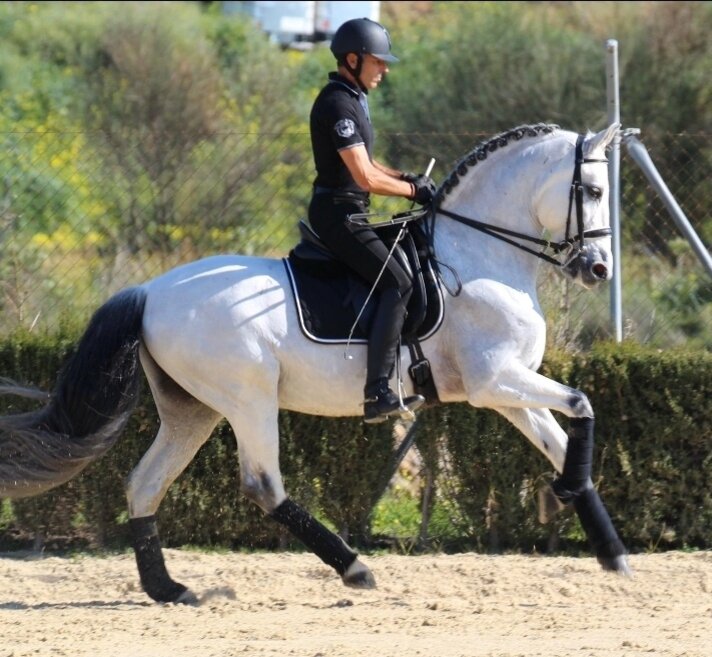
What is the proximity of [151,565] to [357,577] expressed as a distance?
0.98m

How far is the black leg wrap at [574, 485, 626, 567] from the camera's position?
5.69m

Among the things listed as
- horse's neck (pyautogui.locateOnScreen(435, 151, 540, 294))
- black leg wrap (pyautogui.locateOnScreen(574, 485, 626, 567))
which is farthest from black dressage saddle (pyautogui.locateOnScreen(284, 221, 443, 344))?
black leg wrap (pyautogui.locateOnScreen(574, 485, 626, 567))

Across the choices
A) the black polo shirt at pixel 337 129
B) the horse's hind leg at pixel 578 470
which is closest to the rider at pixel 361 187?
the black polo shirt at pixel 337 129

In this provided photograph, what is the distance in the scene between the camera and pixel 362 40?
552cm

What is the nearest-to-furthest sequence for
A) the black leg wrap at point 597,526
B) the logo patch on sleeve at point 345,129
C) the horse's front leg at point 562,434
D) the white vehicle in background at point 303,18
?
the logo patch on sleeve at point 345,129 < the horse's front leg at point 562,434 < the black leg wrap at point 597,526 < the white vehicle in background at point 303,18

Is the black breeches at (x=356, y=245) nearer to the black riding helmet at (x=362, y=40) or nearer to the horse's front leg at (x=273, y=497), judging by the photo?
the black riding helmet at (x=362, y=40)

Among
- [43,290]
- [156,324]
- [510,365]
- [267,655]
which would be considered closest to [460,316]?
[510,365]

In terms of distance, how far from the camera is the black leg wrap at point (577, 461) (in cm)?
564

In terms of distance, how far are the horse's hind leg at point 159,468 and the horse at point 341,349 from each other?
15mm

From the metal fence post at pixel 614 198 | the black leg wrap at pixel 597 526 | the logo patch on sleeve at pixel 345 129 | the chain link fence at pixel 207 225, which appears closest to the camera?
the logo patch on sleeve at pixel 345 129

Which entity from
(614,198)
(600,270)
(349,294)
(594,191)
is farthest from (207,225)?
(600,270)

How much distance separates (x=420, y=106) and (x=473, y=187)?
34.2 ft

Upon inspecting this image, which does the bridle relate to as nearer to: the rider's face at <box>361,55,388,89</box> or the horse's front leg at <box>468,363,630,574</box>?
the horse's front leg at <box>468,363,630,574</box>

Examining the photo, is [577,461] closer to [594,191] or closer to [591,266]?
[591,266]
